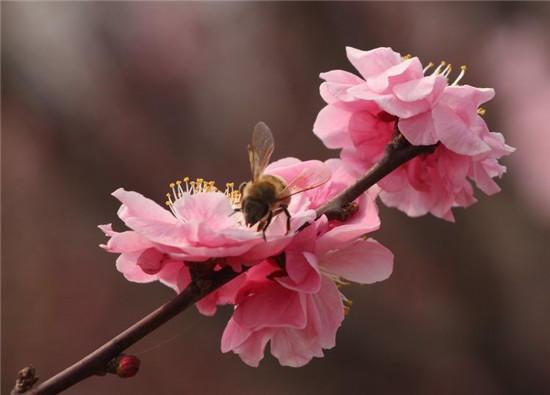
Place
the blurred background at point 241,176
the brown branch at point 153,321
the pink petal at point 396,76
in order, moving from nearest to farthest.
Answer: the brown branch at point 153,321
the pink petal at point 396,76
the blurred background at point 241,176

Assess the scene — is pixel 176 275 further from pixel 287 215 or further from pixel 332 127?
pixel 332 127

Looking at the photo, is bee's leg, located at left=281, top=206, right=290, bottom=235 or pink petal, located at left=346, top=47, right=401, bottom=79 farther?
pink petal, located at left=346, top=47, right=401, bottom=79

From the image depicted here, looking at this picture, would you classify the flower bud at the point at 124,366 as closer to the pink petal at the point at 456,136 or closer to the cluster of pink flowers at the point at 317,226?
the cluster of pink flowers at the point at 317,226

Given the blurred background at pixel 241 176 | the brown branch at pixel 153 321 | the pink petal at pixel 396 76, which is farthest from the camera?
the blurred background at pixel 241 176

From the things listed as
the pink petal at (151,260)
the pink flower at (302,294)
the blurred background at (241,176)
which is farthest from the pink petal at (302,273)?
the blurred background at (241,176)

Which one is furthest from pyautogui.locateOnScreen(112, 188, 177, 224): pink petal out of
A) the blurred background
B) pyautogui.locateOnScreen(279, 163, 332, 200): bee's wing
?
the blurred background

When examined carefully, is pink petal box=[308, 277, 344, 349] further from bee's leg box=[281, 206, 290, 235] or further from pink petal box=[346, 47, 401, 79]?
pink petal box=[346, 47, 401, 79]
